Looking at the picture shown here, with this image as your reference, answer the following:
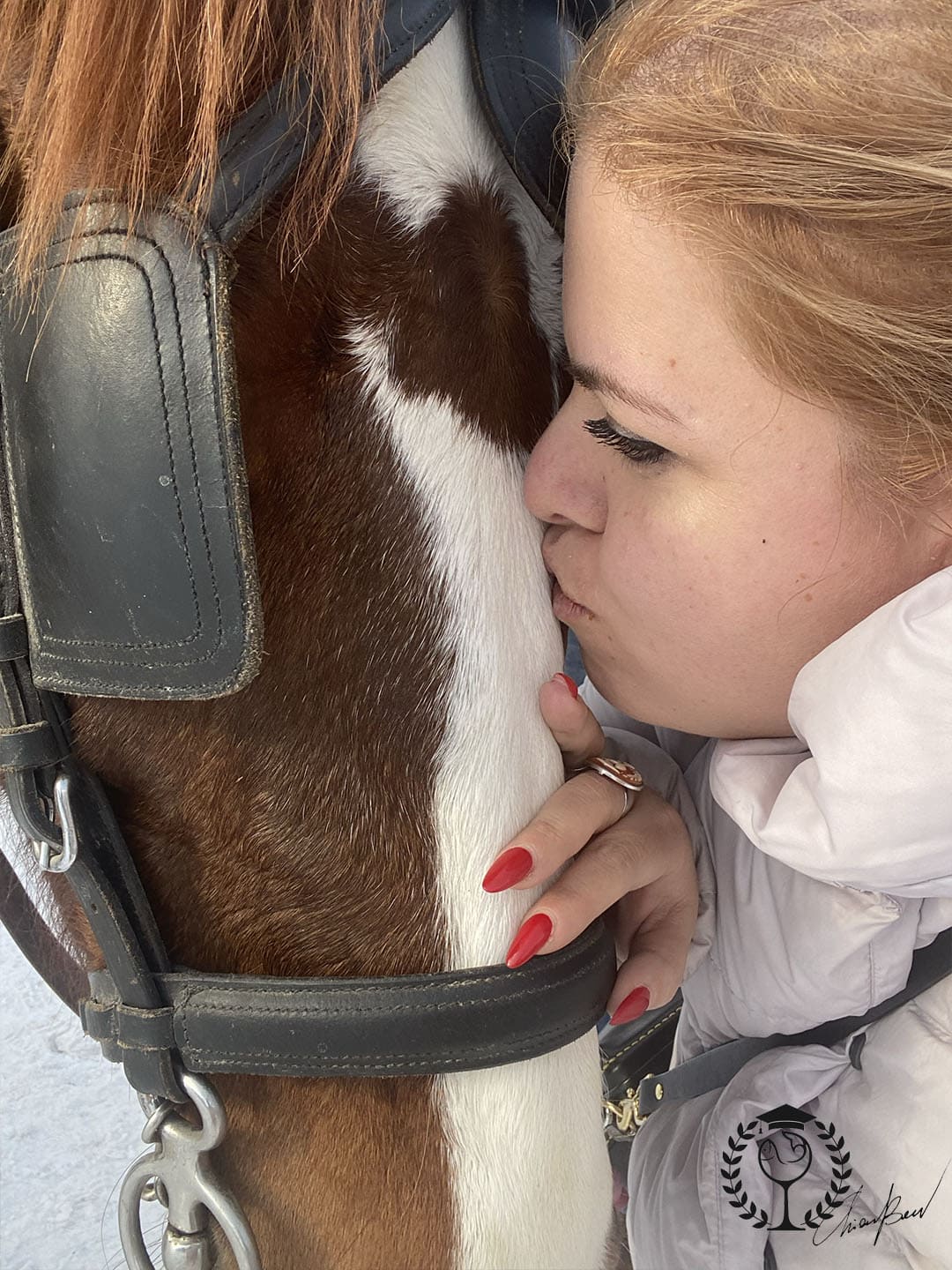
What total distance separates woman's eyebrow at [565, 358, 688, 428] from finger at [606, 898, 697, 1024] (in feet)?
0.82

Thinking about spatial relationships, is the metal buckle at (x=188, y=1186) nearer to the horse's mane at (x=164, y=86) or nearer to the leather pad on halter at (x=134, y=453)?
the leather pad on halter at (x=134, y=453)

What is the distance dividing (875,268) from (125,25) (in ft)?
0.89

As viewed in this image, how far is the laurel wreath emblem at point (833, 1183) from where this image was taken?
574mm

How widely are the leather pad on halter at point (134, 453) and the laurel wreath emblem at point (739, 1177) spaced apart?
A: 370 mm

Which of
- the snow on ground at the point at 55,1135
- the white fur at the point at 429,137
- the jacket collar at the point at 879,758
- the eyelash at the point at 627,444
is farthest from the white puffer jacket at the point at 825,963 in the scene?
the snow on ground at the point at 55,1135

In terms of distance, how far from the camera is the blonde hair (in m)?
0.40

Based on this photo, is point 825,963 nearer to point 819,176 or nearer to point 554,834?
point 554,834

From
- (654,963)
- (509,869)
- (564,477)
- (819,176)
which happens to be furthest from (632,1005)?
(819,176)

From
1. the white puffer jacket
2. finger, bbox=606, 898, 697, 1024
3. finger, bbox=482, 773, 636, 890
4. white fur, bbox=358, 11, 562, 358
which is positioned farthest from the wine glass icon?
white fur, bbox=358, 11, 562, 358

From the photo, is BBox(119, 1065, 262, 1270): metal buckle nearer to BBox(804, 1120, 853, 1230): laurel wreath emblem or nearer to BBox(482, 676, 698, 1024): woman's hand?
BBox(482, 676, 698, 1024): woman's hand

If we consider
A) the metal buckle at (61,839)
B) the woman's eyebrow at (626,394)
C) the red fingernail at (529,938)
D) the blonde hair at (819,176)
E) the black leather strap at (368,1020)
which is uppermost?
the blonde hair at (819,176)

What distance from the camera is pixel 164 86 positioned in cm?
40

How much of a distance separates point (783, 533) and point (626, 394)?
0.08 metres
